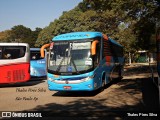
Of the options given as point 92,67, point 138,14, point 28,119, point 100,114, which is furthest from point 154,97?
point 138,14

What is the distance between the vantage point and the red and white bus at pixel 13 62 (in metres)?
17.3

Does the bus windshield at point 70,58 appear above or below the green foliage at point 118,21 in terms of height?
below

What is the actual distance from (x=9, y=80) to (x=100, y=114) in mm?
9989

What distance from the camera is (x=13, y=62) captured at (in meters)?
17.5

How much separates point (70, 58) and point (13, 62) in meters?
5.83

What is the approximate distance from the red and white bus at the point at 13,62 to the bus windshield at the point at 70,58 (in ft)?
16.1

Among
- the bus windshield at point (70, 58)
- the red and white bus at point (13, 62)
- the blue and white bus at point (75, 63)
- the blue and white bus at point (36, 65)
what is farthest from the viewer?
the blue and white bus at point (36, 65)

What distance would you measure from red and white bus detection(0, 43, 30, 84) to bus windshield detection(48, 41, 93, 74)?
16.1 ft

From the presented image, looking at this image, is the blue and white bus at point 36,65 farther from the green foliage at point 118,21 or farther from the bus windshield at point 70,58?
the bus windshield at point 70,58

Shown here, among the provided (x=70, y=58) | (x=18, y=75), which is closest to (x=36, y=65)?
(x=18, y=75)

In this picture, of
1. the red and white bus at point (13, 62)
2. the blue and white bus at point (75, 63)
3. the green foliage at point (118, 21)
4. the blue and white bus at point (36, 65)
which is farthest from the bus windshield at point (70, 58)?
the blue and white bus at point (36, 65)

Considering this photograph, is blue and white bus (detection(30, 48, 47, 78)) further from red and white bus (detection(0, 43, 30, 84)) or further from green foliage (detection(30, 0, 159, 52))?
green foliage (detection(30, 0, 159, 52))

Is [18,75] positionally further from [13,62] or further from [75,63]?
[75,63]

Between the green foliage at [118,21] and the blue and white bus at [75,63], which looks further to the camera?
the green foliage at [118,21]
